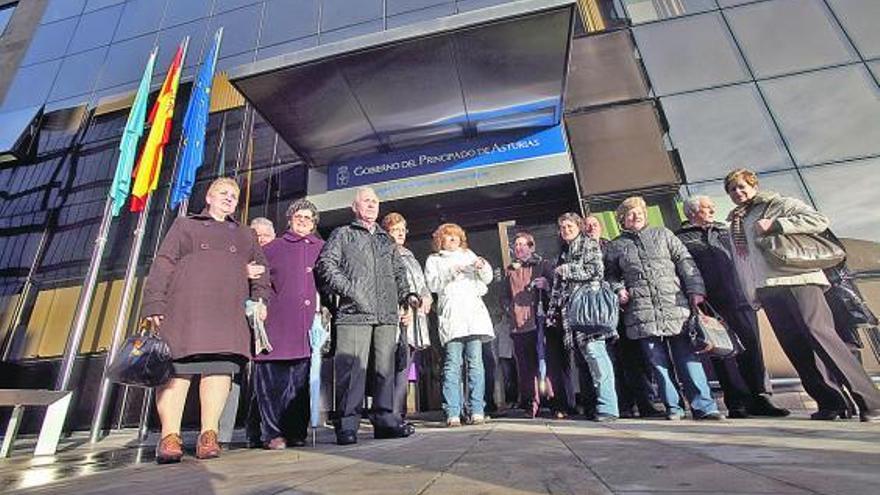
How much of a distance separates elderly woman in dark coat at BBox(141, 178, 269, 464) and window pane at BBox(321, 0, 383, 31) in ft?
21.4

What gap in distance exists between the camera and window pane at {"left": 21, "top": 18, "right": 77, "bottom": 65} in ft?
32.8

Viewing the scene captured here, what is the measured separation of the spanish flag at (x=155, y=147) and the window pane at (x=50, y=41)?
429 cm

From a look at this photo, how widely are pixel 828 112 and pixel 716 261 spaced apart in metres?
4.44

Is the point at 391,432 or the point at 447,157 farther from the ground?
the point at 447,157

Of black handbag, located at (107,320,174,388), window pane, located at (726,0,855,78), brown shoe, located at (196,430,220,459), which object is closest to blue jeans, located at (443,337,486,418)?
brown shoe, located at (196,430,220,459)

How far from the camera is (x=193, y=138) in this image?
7090 millimetres

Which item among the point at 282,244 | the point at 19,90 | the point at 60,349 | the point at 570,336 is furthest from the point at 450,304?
the point at 19,90

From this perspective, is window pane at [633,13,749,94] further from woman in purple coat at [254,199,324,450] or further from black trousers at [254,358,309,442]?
black trousers at [254,358,309,442]

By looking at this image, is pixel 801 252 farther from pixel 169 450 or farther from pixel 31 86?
pixel 31 86

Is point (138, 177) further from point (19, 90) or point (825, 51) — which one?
point (825, 51)

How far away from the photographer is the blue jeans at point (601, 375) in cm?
341

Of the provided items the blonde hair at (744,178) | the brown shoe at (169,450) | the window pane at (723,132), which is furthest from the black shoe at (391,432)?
Result: the window pane at (723,132)

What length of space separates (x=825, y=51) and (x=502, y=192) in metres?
5.17

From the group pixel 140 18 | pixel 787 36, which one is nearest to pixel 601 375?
pixel 787 36
